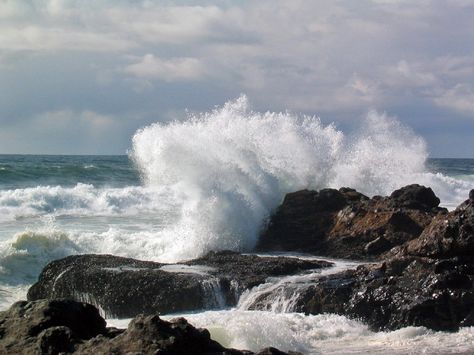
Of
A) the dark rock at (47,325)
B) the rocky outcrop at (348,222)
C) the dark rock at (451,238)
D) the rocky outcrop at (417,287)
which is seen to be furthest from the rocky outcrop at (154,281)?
the dark rock at (47,325)

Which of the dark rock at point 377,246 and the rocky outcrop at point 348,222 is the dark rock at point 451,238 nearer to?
the rocky outcrop at point 348,222

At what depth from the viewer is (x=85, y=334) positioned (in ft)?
23.8

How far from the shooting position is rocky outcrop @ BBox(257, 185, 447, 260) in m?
14.7

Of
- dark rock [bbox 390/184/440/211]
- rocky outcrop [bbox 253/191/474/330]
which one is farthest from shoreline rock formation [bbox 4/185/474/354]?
dark rock [bbox 390/184/440/211]

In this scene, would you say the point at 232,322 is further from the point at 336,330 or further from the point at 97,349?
the point at 97,349

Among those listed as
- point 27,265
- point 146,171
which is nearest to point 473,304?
point 27,265

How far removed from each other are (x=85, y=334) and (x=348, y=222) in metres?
9.07

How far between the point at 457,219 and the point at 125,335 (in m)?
6.09

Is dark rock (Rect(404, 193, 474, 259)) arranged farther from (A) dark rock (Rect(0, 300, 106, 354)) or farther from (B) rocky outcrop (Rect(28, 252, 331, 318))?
(A) dark rock (Rect(0, 300, 106, 354))

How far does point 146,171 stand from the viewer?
792 inches

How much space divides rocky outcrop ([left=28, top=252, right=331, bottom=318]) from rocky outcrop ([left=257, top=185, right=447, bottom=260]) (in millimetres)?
1716

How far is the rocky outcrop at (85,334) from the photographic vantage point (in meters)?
6.37

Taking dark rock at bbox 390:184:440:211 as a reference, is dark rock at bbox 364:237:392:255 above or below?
below

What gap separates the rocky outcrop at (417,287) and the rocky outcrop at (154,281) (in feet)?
2.94
